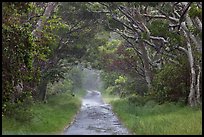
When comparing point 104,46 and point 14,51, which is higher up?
point 104,46

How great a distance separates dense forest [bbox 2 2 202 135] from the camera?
1455 cm

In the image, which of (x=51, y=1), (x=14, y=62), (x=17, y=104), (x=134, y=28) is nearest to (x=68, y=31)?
(x=134, y=28)

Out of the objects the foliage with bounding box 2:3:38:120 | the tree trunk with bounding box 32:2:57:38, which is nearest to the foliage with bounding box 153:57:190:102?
the tree trunk with bounding box 32:2:57:38

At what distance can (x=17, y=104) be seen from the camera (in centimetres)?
1911

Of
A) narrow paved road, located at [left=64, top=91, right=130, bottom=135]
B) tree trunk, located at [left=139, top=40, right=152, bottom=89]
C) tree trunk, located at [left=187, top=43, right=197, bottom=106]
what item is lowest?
narrow paved road, located at [left=64, top=91, right=130, bottom=135]

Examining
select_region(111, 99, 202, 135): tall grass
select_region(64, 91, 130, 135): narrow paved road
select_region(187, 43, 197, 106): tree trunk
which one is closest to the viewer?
select_region(111, 99, 202, 135): tall grass

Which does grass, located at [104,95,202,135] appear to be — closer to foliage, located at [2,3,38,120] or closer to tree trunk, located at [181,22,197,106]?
tree trunk, located at [181,22,197,106]

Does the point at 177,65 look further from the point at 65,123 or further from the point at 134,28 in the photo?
the point at 65,123

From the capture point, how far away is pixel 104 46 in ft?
129

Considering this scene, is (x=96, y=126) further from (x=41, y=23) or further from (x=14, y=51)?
(x=14, y=51)

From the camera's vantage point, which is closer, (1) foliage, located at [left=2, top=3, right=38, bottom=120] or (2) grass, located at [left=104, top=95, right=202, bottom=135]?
(1) foliage, located at [left=2, top=3, right=38, bottom=120]

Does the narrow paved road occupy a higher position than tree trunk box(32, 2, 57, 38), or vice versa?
tree trunk box(32, 2, 57, 38)

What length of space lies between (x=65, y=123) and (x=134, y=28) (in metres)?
8.44

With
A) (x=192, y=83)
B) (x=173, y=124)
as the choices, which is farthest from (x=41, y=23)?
(x=173, y=124)
